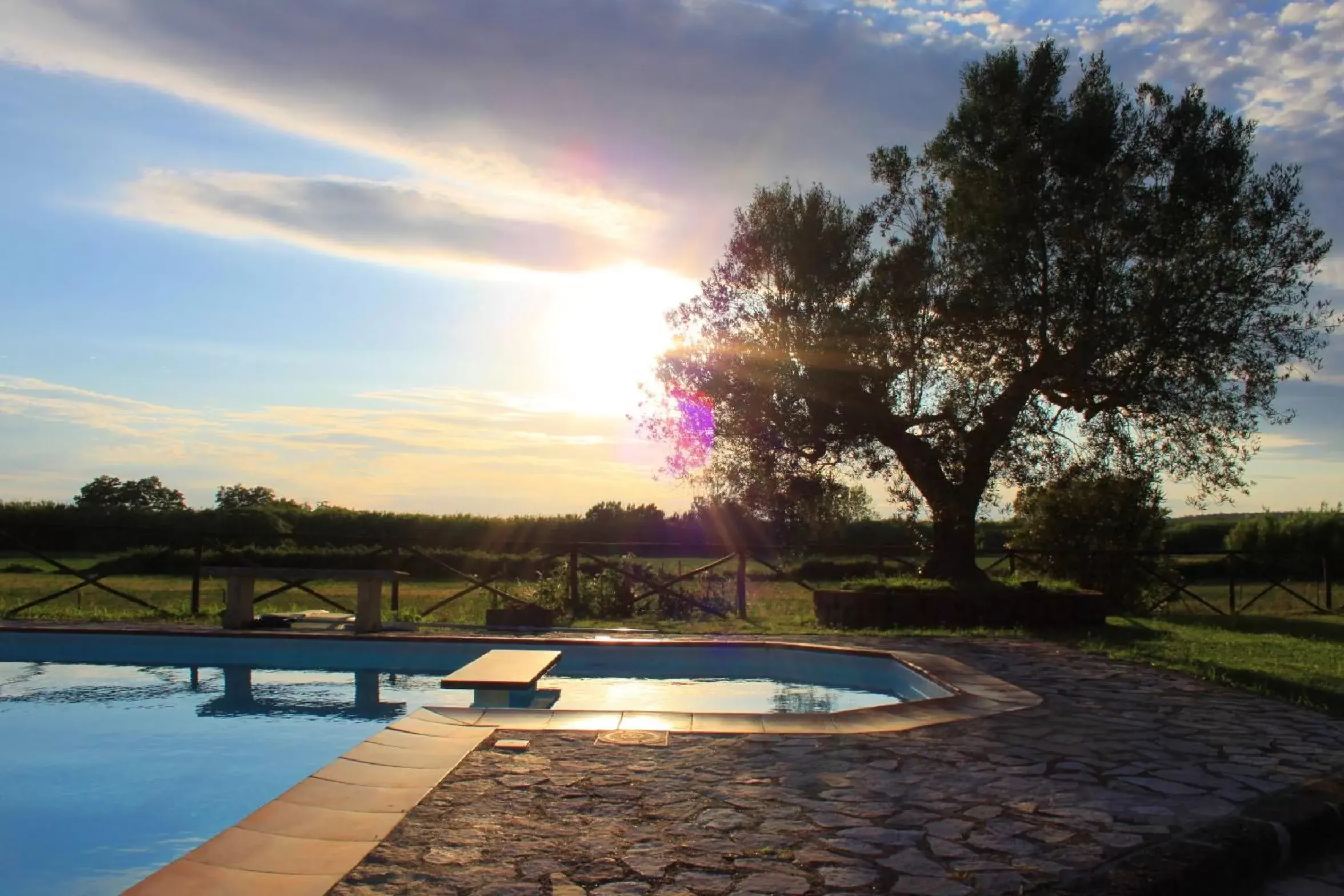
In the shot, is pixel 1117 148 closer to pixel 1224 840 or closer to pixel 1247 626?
pixel 1247 626

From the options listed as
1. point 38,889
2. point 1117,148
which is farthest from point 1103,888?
point 1117,148

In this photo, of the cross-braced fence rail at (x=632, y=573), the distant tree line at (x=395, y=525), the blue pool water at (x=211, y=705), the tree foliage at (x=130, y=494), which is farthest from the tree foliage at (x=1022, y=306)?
the tree foliage at (x=130, y=494)

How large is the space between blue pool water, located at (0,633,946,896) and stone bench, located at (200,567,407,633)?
0.57 metres

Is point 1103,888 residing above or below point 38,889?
above

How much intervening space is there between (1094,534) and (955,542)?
4.64 meters

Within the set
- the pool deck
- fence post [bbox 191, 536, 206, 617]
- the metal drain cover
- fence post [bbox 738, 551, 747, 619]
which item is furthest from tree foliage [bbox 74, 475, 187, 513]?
the pool deck

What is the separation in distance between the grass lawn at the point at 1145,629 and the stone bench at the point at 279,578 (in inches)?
41.6

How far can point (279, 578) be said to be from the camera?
10.9 metres

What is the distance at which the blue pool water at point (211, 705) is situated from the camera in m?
5.06

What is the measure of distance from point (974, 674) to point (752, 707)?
1824 mm

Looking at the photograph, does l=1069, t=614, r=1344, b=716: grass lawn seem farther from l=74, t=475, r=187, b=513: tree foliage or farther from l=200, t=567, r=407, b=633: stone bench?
l=74, t=475, r=187, b=513: tree foliage

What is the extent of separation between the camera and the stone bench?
10953 mm

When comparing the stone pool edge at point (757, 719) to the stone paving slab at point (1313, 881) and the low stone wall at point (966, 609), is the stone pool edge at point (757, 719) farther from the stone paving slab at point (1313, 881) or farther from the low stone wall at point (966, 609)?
the low stone wall at point (966, 609)

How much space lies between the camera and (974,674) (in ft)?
25.9
